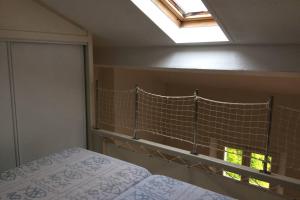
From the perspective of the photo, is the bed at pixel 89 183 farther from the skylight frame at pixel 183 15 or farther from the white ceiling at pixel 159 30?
the skylight frame at pixel 183 15

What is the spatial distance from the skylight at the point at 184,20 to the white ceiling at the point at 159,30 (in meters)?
0.06

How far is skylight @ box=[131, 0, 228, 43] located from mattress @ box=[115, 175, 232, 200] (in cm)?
108

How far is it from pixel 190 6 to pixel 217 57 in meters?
0.45

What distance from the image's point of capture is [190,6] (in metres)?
2.09

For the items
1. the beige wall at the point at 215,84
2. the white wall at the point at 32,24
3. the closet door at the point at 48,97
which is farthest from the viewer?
the beige wall at the point at 215,84

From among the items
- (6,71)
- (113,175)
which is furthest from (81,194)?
(6,71)

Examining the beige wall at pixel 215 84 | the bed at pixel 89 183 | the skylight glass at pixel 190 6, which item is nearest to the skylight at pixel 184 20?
the skylight glass at pixel 190 6

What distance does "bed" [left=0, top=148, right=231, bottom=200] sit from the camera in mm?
1491

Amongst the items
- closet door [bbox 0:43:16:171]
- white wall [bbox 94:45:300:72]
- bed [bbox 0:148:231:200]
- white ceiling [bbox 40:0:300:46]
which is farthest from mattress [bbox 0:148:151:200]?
white ceiling [bbox 40:0:300:46]

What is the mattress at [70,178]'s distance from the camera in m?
1.50

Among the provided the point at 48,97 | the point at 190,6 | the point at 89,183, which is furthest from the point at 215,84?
the point at 89,183

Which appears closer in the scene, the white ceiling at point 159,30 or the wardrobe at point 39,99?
the white ceiling at point 159,30

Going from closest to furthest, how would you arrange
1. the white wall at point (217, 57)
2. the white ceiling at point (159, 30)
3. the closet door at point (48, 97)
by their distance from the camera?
1. the white ceiling at point (159, 30)
2. the white wall at point (217, 57)
3. the closet door at point (48, 97)

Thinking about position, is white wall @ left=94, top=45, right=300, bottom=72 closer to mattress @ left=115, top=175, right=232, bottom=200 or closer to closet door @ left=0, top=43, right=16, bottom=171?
mattress @ left=115, top=175, right=232, bottom=200
